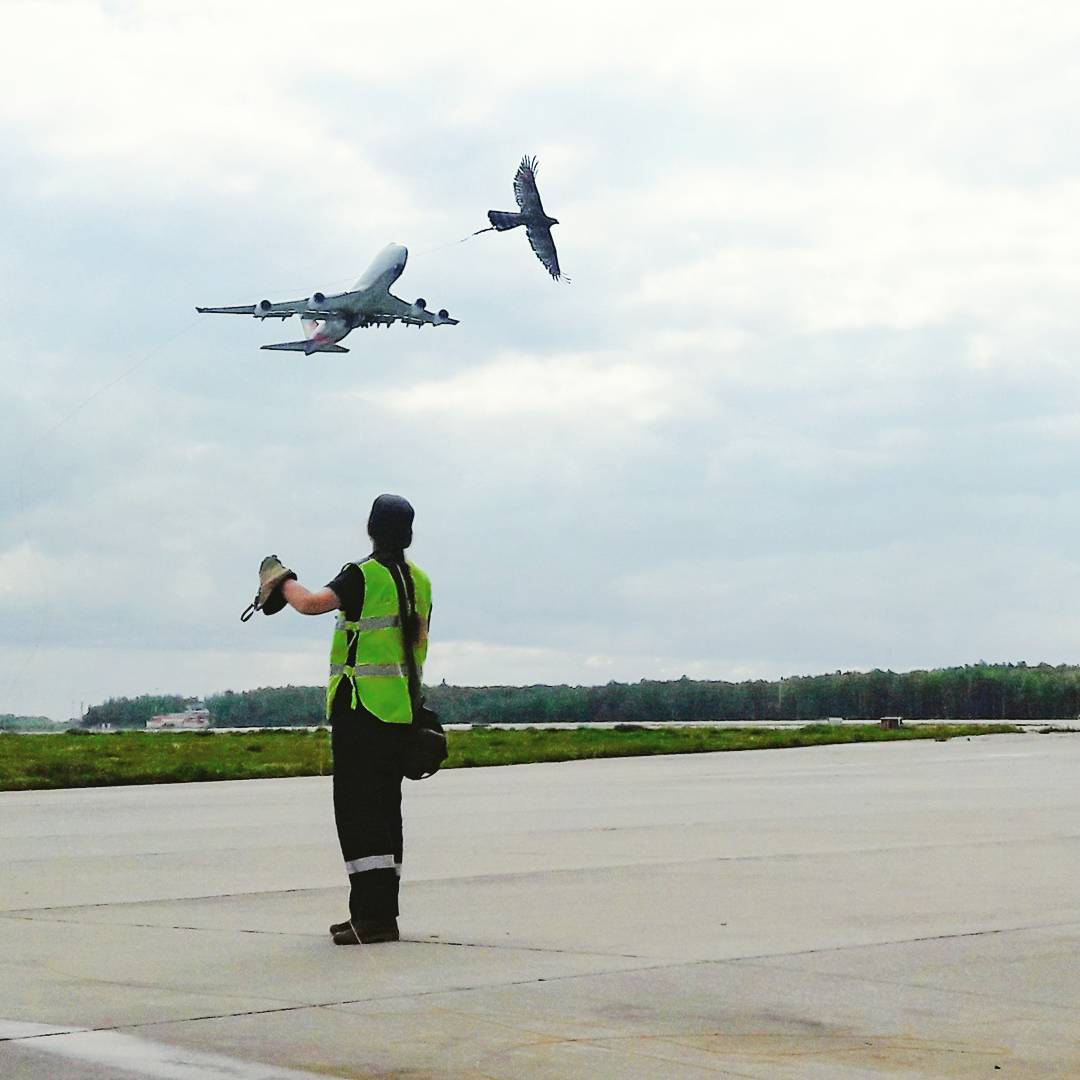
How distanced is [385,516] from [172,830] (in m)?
7.47

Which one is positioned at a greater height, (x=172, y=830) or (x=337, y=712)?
(x=337, y=712)

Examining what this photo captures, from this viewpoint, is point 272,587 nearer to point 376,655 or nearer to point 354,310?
point 376,655

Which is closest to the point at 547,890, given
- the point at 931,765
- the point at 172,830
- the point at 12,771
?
the point at 172,830

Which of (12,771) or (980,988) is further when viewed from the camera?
(12,771)

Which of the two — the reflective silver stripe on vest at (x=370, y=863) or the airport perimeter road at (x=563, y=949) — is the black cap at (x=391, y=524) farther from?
the airport perimeter road at (x=563, y=949)

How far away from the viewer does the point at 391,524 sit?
934 centimetres

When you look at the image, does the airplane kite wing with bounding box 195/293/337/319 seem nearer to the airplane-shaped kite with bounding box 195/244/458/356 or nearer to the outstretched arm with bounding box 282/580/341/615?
the airplane-shaped kite with bounding box 195/244/458/356

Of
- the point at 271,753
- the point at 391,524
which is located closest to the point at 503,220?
the point at 271,753

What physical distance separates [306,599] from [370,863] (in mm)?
1335

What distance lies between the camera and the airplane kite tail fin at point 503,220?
104 ft

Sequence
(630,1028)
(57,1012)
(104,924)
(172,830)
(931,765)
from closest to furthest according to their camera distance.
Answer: (630,1028)
(57,1012)
(104,924)
(172,830)
(931,765)

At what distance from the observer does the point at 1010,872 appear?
453 inches

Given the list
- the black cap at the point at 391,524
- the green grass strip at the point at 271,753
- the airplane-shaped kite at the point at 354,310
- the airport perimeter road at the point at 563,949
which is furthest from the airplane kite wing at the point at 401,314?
the black cap at the point at 391,524

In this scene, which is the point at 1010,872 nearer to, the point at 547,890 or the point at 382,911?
the point at 547,890
